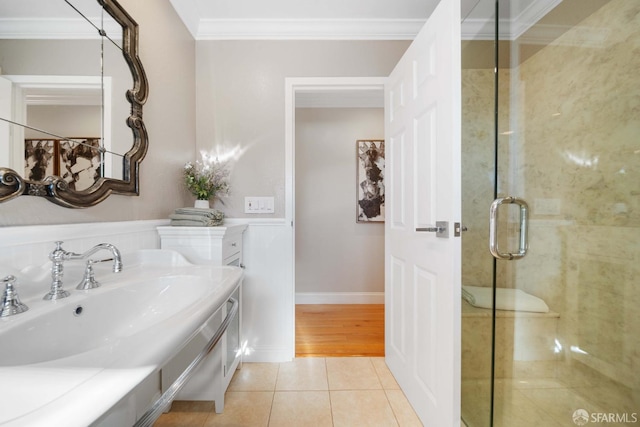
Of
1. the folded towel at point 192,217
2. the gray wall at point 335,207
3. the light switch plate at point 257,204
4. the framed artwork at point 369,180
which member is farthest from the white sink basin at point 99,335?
the framed artwork at point 369,180

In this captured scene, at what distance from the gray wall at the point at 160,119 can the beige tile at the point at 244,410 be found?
1.13 meters

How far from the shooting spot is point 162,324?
0.53 metres

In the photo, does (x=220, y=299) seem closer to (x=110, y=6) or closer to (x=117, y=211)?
(x=117, y=211)

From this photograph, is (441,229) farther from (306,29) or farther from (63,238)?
(306,29)

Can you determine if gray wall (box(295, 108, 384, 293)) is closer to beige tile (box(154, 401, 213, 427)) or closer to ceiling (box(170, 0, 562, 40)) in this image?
ceiling (box(170, 0, 562, 40))

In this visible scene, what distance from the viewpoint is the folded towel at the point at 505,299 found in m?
1.28

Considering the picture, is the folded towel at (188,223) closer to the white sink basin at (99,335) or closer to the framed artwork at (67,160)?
the white sink basin at (99,335)

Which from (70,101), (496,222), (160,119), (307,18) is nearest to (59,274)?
(70,101)

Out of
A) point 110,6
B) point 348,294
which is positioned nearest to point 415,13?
point 110,6

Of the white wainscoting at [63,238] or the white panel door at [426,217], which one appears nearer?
the white wainscoting at [63,238]

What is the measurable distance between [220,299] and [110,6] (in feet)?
4.44

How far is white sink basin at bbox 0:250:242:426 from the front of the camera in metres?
0.32

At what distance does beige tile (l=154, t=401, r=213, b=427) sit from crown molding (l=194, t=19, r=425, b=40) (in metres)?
2.42

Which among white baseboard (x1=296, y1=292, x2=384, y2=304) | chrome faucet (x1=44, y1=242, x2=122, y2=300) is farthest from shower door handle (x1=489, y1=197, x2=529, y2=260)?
white baseboard (x1=296, y1=292, x2=384, y2=304)
